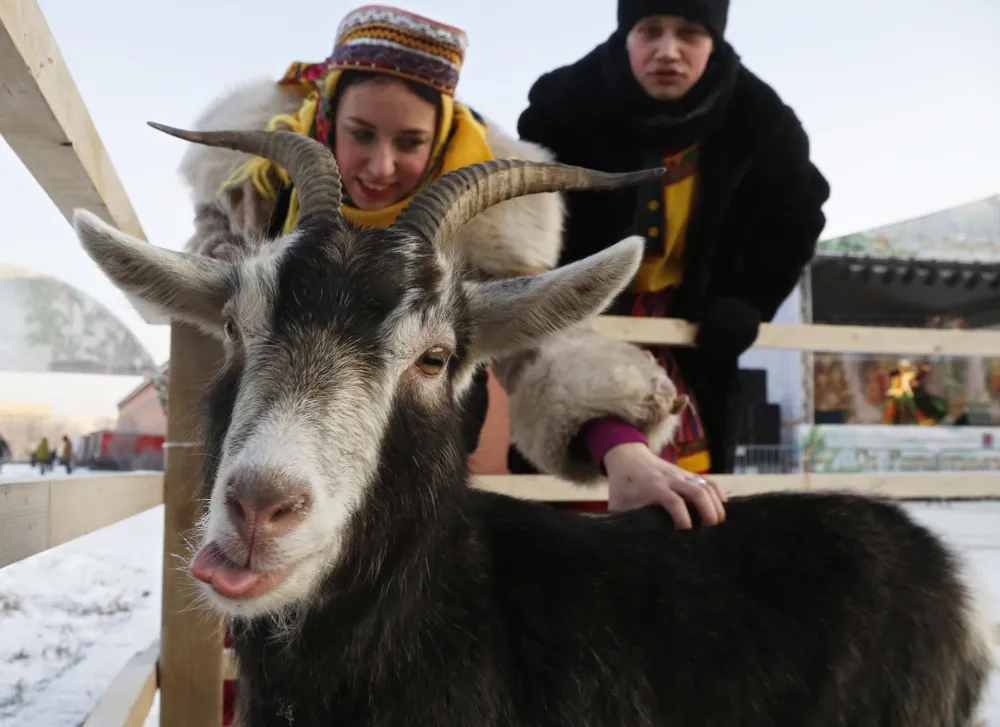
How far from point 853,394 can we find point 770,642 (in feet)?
45.9

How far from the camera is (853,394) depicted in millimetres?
14398

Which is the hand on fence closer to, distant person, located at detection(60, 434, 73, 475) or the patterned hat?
the patterned hat

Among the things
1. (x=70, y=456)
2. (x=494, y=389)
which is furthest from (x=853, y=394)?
(x=70, y=456)

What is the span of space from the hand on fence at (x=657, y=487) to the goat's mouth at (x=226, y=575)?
1221mm

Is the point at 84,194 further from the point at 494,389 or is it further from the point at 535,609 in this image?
the point at 494,389

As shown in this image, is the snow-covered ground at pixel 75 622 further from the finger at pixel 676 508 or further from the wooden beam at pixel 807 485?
the finger at pixel 676 508

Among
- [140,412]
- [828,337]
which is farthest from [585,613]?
[140,412]

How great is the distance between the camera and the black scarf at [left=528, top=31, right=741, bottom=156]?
3.13m

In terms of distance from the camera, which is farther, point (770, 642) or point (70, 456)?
point (70, 456)

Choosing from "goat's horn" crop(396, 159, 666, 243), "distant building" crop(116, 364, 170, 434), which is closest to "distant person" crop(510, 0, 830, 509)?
"goat's horn" crop(396, 159, 666, 243)

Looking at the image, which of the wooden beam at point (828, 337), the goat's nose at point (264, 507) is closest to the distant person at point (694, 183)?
the wooden beam at point (828, 337)

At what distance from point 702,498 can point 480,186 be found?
1.08m

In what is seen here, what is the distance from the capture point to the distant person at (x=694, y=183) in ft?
10.2

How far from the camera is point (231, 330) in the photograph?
1751 millimetres
